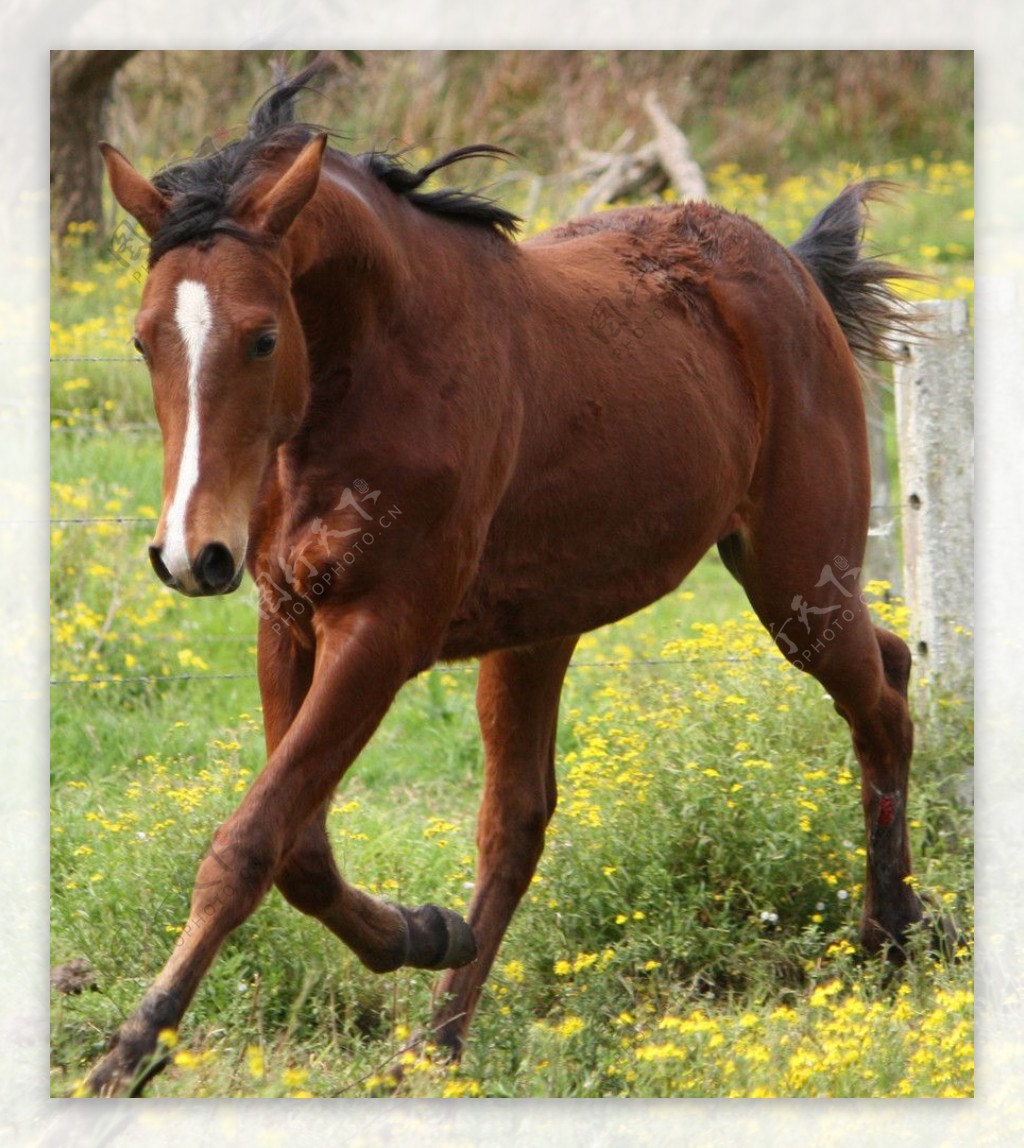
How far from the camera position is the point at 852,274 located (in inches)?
181

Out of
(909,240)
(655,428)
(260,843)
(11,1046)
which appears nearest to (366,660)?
(260,843)

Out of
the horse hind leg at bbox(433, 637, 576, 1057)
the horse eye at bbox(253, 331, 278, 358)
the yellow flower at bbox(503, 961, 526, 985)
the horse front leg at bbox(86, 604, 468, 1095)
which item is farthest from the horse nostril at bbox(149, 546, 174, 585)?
the yellow flower at bbox(503, 961, 526, 985)

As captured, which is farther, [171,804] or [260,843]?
[171,804]

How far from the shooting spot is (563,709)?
5812mm

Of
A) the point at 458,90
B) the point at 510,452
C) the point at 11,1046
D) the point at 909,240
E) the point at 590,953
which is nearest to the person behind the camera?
the point at 510,452

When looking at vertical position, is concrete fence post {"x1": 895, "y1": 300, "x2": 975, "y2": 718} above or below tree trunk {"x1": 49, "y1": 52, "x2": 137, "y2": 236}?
below

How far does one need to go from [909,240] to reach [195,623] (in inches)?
224

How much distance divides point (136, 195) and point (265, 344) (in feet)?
1.18

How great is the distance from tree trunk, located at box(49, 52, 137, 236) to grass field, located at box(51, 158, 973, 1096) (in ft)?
2.04

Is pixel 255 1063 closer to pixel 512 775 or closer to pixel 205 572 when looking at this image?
pixel 205 572

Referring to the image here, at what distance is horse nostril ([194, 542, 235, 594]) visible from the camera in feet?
8.73

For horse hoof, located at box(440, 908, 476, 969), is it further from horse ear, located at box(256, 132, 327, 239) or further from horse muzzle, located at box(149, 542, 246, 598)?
horse ear, located at box(256, 132, 327, 239)

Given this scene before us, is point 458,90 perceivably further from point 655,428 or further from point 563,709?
point 655,428

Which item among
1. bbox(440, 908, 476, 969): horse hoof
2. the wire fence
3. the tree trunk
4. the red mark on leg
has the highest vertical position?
the tree trunk
